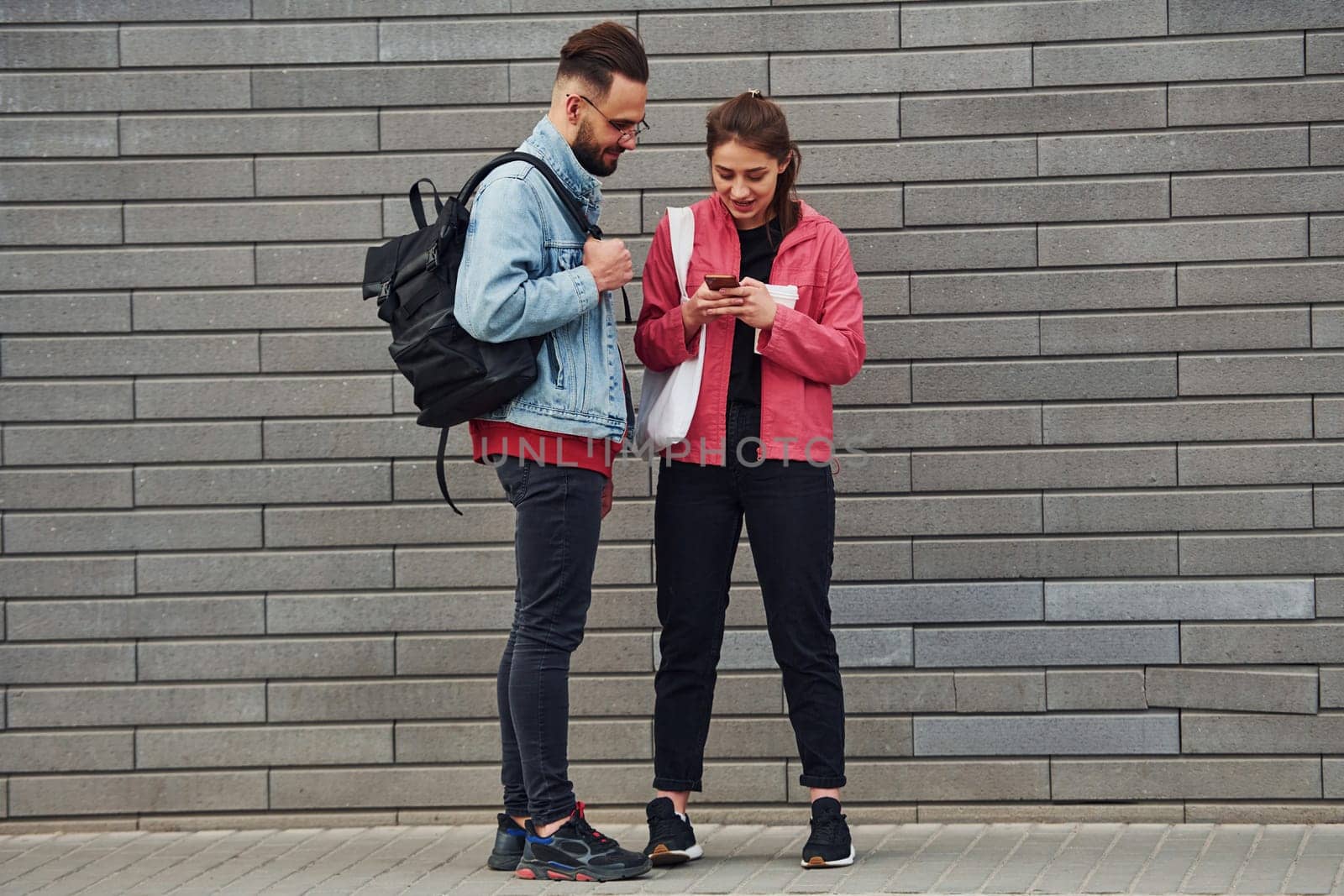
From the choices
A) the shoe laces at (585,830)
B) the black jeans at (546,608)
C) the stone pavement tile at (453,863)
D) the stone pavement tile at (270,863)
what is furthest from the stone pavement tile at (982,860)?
the stone pavement tile at (270,863)

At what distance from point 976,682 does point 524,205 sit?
2102 mm

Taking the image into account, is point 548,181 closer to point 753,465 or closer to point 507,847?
point 753,465

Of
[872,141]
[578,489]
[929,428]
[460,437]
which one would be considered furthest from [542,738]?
[872,141]

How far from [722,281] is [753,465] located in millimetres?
528

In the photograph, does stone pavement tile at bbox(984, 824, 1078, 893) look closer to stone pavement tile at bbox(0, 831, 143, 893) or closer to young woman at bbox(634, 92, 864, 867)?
young woman at bbox(634, 92, 864, 867)

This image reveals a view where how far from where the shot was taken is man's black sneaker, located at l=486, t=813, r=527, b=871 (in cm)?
411

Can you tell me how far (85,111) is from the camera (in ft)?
15.6

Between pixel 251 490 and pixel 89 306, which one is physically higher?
pixel 89 306

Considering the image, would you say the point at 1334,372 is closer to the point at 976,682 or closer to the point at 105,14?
the point at 976,682

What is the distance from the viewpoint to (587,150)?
12.9ft

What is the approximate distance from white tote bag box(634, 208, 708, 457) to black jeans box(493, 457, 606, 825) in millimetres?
259

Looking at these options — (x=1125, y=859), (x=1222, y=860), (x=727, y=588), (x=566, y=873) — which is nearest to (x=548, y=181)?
(x=727, y=588)

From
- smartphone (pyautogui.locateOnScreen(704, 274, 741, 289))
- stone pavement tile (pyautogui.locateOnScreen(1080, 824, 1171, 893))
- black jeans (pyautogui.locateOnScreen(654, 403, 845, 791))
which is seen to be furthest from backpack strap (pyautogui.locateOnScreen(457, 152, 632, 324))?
stone pavement tile (pyautogui.locateOnScreen(1080, 824, 1171, 893))

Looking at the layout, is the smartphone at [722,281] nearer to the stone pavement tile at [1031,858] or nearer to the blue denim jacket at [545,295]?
the blue denim jacket at [545,295]
